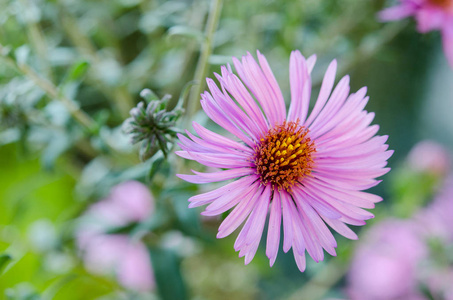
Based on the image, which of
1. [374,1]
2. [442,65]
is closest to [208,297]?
[374,1]

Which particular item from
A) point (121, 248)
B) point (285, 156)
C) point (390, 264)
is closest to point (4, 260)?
point (285, 156)

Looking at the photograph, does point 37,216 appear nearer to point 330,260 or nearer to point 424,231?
point 330,260

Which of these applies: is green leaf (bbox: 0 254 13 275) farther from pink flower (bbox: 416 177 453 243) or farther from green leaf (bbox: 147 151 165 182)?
pink flower (bbox: 416 177 453 243)

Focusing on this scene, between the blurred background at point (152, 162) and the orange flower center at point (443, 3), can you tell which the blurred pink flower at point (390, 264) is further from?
the orange flower center at point (443, 3)

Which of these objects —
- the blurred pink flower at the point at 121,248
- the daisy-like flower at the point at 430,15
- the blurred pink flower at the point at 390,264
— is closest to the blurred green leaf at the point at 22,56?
the blurred pink flower at the point at 121,248

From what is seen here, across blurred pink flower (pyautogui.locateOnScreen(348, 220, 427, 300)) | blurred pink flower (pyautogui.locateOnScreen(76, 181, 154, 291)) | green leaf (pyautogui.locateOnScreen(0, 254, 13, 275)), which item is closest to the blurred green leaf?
green leaf (pyautogui.locateOnScreen(0, 254, 13, 275))

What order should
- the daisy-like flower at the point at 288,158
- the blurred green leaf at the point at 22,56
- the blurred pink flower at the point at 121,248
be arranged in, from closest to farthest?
1. the daisy-like flower at the point at 288,158
2. the blurred green leaf at the point at 22,56
3. the blurred pink flower at the point at 121,248
